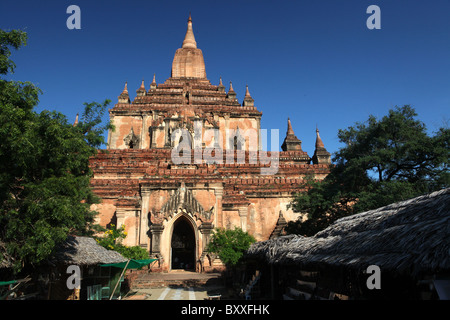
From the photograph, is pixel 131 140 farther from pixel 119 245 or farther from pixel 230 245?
pixel 230 245

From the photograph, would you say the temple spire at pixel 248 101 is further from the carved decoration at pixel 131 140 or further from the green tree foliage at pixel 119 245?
the green tree foliage at pixel 119 245

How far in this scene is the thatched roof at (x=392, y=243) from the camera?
16.2 feet

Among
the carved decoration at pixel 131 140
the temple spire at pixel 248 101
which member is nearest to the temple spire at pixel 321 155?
the temple spire at pixel 248 101

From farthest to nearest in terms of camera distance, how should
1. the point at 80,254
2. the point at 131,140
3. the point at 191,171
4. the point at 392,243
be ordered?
the point at 131,140 → the point at 191,171 → the point at 80,254 → the point at 392,243

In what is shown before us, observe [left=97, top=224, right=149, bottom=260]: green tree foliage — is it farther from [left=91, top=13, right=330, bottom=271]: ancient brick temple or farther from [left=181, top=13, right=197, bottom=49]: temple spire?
[left=181, top=13, right=197, bottom=49]: temple spire

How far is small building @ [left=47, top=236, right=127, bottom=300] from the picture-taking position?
33.2 feet

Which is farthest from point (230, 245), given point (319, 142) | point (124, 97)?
point (124, 97)

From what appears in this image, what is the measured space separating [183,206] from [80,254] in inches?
286

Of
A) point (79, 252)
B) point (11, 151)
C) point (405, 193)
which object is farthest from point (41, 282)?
point (405, 193)

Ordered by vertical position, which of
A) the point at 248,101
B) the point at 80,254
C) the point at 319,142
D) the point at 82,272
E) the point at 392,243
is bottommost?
the point at 82,272

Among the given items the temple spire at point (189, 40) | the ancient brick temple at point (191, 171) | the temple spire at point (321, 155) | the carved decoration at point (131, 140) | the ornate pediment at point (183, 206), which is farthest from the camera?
the temple spire at point (189, 40)

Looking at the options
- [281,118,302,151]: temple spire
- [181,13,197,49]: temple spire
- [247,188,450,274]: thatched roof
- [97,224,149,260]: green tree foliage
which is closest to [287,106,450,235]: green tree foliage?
[247,188,450,274]: thatched roof

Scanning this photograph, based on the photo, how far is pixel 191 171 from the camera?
2025cm

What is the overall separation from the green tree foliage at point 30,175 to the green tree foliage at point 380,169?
11.0 metres
